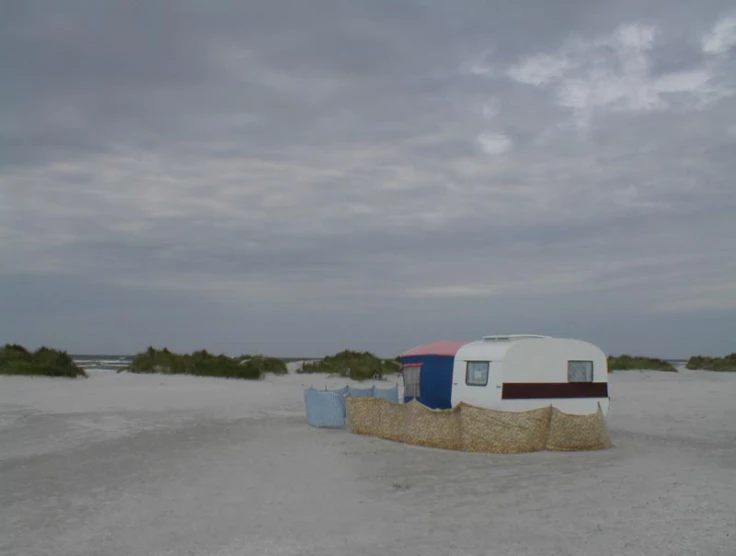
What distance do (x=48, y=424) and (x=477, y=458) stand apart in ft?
38.2

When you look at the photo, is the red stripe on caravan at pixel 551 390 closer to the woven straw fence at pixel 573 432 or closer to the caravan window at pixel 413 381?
the woven straw fence at pixel 573 432

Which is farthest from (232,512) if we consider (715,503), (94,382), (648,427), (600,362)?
(94,382)

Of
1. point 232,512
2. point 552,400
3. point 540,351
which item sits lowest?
point 232,512

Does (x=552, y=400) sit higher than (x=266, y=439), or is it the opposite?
(x=552, y=400)

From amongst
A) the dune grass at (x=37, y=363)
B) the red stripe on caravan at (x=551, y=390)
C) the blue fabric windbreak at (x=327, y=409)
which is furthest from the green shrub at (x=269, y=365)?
the red stripe on caravan at (x=551, y=390)

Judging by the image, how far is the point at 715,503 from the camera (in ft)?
33.1

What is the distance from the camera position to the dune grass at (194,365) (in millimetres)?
34344

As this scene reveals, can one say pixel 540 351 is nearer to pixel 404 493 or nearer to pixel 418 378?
pixel 418 378

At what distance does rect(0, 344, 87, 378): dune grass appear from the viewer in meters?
29.3

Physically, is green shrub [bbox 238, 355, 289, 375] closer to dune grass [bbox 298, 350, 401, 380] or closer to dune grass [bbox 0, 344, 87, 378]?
dune grass [bbox 298, 350, 401, 380]

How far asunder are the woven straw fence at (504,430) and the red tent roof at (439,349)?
2105 millimetres

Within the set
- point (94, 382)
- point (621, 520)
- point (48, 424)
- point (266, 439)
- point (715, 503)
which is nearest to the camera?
point (621, 520)

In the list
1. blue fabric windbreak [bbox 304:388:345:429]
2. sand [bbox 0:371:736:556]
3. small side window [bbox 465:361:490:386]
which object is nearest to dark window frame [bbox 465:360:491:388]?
small side window [bbox 465:361:490:386]

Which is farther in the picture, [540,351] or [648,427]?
[648,427]
